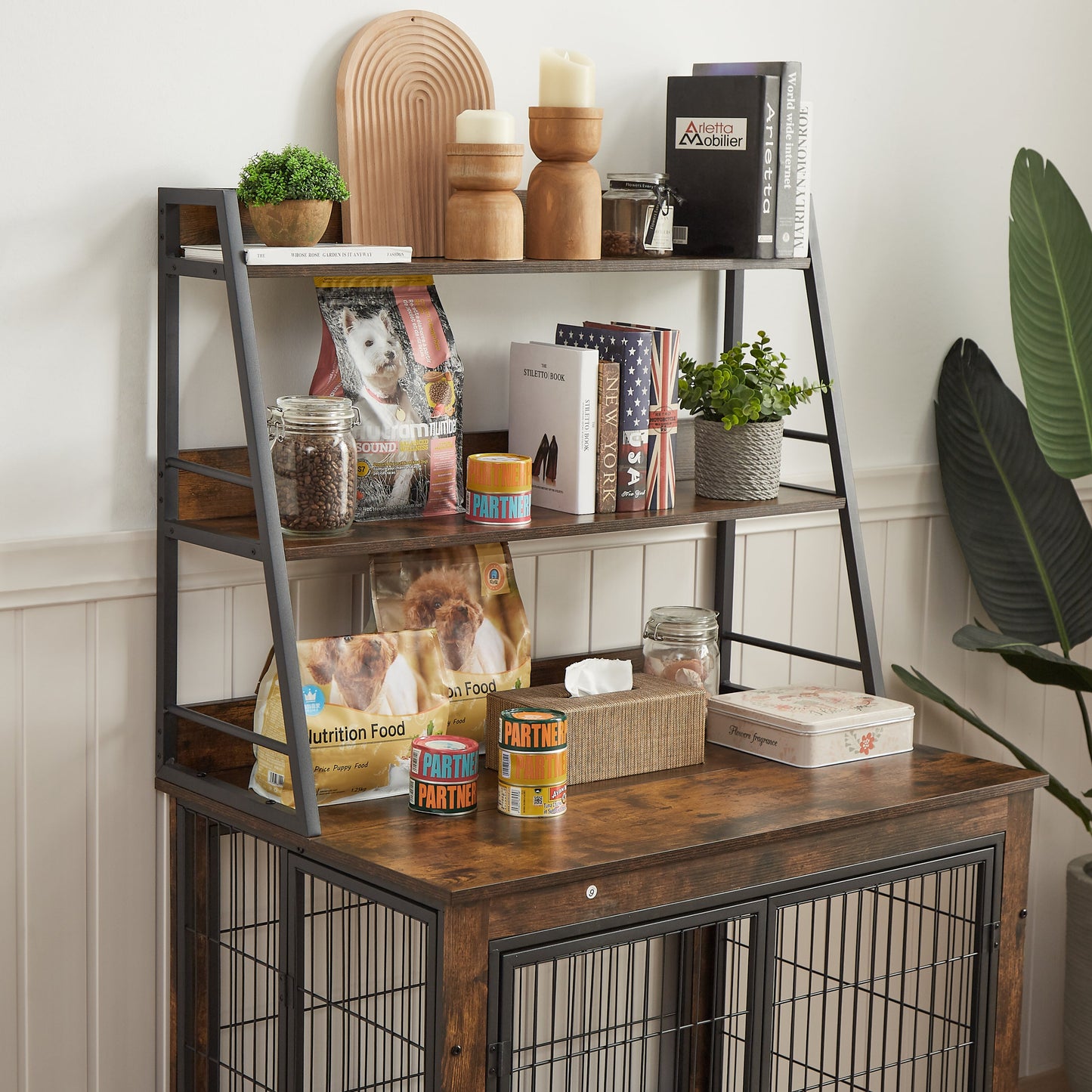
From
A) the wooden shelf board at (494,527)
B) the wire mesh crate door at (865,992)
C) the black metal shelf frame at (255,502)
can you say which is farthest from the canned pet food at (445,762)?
the wire mesh crate door at (865,992)

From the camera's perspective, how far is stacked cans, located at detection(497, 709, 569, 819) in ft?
6.55

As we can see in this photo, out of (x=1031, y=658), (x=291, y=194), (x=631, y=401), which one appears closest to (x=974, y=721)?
(x=1031, y=658)

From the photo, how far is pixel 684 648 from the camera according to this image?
2.44m

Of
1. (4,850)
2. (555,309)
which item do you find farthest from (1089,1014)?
(4,850)

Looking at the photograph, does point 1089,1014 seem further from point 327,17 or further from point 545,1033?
point 327,17

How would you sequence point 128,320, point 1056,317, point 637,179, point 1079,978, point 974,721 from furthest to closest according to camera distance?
point 1079,978 → point 974,721 → point 1056,317 → point 637,179 → point 128,320

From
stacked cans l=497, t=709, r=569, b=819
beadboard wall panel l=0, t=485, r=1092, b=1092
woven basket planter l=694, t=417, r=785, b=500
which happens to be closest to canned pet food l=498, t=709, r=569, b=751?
stacked cans l=497, t=709, r=569, b=819

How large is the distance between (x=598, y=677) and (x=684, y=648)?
21 centimetres

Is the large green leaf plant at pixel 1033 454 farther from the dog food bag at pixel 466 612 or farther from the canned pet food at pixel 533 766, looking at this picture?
the canned pet food at pixel 533 766

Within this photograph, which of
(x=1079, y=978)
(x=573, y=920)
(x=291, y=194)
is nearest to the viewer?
(x=573, y=920)

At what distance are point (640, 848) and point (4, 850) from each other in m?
0.86

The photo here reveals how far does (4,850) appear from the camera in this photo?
6.92ft

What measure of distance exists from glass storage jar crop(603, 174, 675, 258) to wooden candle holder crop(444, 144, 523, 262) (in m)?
0.21

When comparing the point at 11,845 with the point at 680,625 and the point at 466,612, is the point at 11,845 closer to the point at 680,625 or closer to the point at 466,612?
the point at 466,612
